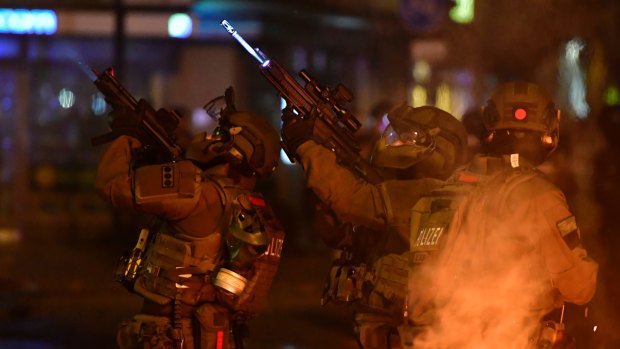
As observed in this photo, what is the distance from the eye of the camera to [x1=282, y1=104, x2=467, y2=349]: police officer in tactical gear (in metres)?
5.40

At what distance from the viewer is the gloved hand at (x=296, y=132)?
5.52 metres

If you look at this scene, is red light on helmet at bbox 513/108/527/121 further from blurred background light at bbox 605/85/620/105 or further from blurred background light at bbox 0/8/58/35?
blurred background light at bbox 0/8/58/35

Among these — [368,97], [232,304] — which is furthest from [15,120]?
[232,304]

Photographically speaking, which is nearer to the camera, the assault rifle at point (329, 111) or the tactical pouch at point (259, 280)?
the tactical pouch at point (259, 280)

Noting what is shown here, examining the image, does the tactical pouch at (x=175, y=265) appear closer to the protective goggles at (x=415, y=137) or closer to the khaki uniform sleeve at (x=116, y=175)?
the khaki uniform sleeve at (x=116, y=175)

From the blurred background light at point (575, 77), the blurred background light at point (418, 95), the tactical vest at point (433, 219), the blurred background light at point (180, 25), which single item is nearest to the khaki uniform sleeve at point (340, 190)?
the tactical vest at point (433, 219)

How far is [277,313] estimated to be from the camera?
11.8m

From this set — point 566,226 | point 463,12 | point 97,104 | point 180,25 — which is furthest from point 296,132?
point 97,104

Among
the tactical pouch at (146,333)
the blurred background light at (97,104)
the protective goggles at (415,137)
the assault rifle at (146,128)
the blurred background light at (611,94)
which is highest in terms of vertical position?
the blurred background light at (97,104)

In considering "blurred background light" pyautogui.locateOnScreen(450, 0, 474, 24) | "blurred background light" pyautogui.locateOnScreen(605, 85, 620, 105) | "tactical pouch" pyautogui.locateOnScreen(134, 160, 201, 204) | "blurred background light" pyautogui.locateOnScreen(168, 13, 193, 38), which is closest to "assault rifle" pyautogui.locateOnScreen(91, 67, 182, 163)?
"tactical pouch" pyautogui.locateOnScreen(134, 160, 201, 204)

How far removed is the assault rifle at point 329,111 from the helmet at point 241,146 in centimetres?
20

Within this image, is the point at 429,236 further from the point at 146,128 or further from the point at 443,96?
the point at 443,96

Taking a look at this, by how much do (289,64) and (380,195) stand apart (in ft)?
37.5

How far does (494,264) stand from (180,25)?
1165 centimetres
